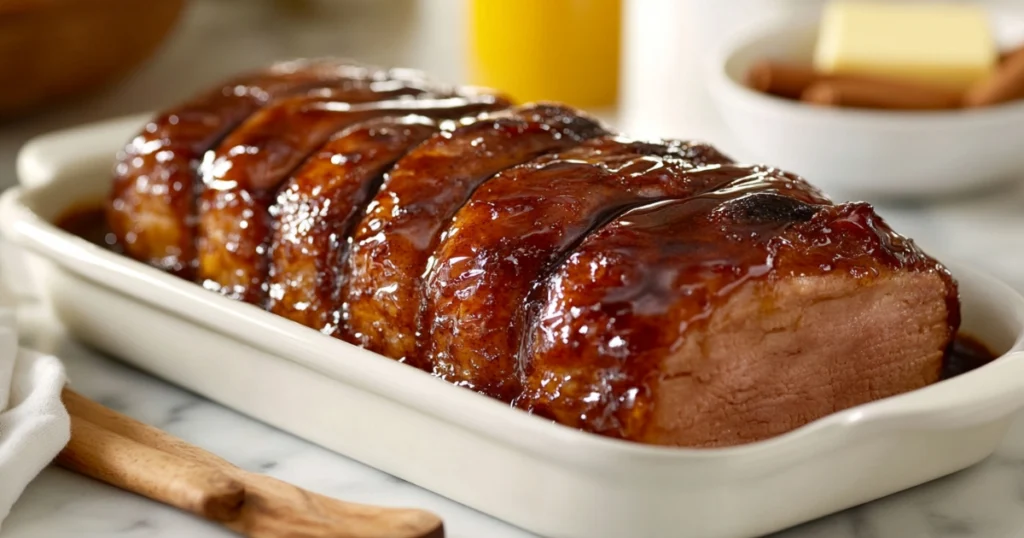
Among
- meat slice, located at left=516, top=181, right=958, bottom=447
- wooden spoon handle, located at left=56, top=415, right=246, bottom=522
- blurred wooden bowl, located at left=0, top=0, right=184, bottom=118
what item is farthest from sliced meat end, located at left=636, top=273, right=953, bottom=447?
blurred wooden bowl, located at left=0, top=0, right=184, bottom=118

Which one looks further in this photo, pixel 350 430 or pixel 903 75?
pixel 903 75

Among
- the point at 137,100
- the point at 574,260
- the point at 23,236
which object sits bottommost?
the point at 137,100

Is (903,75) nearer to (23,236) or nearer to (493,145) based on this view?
(493,145)

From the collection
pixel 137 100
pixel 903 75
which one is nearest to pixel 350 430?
pixel 903 75

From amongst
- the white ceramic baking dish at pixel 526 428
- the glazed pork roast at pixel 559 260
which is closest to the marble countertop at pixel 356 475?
the white ceramic baking dish at pixel 526 428

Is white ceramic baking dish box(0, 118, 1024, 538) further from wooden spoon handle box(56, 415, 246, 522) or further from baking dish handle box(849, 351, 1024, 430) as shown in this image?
wooden spoon handle box(56, 415, 246, 522)

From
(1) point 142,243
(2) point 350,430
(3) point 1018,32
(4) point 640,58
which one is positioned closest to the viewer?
(2) point 350,430

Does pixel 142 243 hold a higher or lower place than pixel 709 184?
lower

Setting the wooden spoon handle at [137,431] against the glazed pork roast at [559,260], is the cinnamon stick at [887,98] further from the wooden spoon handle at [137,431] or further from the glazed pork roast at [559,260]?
the wooden spoon handle at [137,431]
